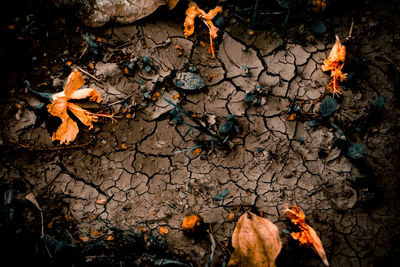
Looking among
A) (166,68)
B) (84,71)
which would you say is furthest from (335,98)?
(84,71)

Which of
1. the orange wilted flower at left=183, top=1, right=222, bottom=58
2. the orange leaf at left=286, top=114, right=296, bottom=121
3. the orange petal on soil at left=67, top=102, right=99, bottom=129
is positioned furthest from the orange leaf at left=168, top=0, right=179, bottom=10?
the orange leaf at left=286, top=114, right=296, bottom=121

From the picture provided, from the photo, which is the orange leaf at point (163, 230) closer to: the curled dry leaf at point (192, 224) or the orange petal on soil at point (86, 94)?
the curled dry leaf at point (192, 224)

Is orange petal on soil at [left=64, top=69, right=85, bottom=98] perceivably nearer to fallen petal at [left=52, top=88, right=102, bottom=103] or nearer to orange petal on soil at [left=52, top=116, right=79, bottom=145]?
fallen petal at [left=52, top=88, right=102, bottom=103]

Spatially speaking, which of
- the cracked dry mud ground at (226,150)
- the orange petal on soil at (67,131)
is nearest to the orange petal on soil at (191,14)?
the cracked dry mud ground at (226,150)

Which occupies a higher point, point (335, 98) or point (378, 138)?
point (335, 98)

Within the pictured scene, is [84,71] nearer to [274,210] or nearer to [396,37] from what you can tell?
[274,210]
